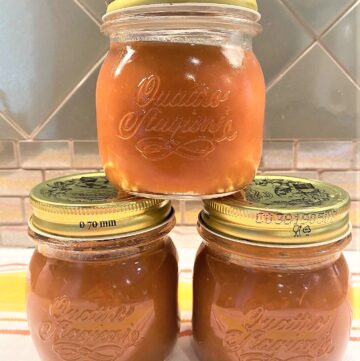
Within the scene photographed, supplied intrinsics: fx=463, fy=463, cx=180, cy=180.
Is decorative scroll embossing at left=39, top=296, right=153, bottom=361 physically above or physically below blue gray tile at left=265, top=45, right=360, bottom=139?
below

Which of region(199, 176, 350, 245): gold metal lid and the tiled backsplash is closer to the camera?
region(199, 176, 350, 245): gold metal lid

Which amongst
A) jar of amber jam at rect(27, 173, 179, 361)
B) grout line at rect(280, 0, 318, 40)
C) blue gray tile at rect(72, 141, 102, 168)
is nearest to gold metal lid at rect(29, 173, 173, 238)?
jar of amber jam at rect(27, 173, 179, 361)

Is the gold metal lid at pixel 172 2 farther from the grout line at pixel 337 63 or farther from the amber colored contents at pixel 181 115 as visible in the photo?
the grout line at pixel 337 63

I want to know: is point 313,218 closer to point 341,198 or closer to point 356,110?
point 341,198

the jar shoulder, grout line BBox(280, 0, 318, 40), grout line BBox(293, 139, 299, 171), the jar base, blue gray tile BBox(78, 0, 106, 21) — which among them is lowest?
the jar shoulder

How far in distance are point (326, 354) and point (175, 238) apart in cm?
54

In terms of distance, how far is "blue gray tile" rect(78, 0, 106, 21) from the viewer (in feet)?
2.93

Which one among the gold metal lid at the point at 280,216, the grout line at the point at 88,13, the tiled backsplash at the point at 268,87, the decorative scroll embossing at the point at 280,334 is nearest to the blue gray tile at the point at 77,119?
the tiled backsplash at the point at 268,87

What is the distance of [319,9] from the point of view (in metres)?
0.89

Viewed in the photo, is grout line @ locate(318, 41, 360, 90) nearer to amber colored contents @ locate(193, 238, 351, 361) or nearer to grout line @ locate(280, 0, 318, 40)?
grout line @ locate(280, 0, 318, 40)

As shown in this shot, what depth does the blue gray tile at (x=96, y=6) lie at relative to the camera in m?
0.89

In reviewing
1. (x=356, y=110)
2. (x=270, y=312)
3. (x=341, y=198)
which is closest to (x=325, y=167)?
(x=356, y=110)

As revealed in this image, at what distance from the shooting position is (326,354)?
52 cm

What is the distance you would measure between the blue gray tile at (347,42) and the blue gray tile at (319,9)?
2cm
